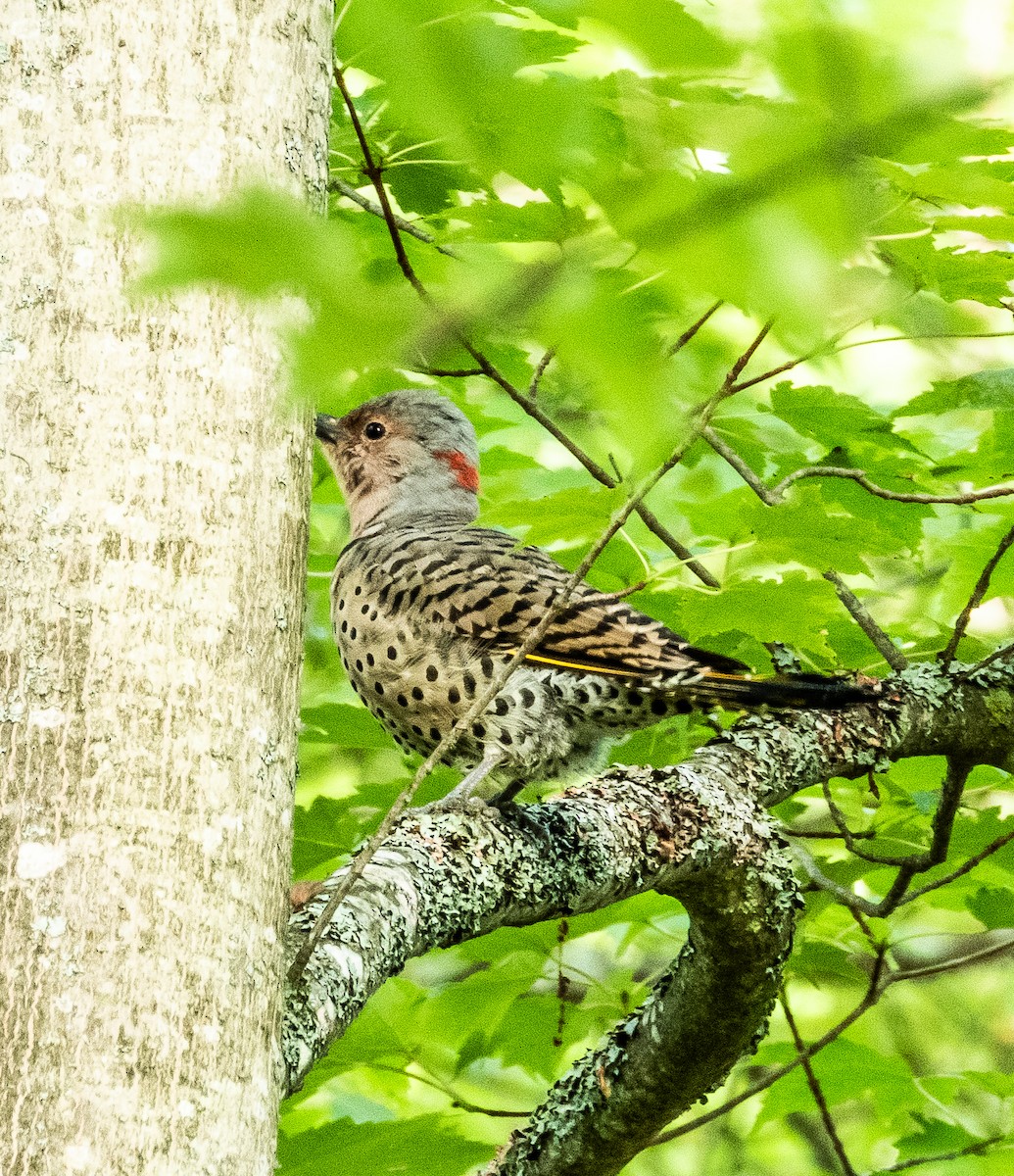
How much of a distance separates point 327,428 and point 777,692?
217cm

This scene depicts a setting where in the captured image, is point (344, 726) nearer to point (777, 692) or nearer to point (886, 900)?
point (777, 692)

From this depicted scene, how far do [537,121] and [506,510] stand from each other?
1.49 metres

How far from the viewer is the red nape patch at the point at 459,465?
451 cm

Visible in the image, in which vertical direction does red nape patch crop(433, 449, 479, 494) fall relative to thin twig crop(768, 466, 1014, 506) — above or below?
above

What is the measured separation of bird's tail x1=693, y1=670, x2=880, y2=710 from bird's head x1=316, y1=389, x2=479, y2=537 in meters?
1.63

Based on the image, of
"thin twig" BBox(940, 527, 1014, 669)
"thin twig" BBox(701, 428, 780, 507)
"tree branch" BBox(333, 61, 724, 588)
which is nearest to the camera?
"tree branch" BBox(333, 61, 724, 588)

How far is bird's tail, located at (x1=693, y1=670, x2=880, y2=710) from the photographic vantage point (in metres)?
2.91

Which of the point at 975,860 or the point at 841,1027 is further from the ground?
the point at 975,860

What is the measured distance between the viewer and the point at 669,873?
2.61 meters

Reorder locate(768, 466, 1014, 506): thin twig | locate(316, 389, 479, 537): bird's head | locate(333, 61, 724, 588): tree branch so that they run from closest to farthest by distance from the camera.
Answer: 1. locate(333, 61, 724, 588): tree branch
2. locate(768, 466, 1014, 506): thin twig
3. locate(316, 389, 479, 537): bird's head

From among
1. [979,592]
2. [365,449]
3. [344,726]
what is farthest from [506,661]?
[365,449]

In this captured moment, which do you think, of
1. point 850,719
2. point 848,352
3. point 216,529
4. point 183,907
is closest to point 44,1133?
point 183,907

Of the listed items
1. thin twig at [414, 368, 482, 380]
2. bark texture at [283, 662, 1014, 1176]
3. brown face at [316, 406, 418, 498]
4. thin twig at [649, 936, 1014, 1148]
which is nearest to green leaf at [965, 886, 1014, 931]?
thin twig at [649, 936, 1014, 1148]

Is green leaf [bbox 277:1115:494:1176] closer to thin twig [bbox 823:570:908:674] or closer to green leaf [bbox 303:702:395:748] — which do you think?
green leaf [bbox 303:702:395:748]
